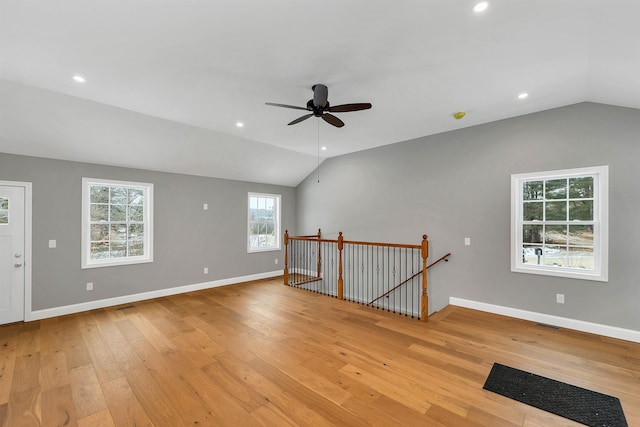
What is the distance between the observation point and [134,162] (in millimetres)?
4922

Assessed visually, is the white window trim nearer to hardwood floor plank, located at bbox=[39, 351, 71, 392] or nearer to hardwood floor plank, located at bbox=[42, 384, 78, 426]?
hardwood floor plank, located at bbox=[39, 351, 71, 392]

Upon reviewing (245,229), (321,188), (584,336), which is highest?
(321,188)

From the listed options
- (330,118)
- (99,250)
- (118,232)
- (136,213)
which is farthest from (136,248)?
(330,118)

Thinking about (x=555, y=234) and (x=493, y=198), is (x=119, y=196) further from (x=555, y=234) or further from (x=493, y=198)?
(x=555, y=234)

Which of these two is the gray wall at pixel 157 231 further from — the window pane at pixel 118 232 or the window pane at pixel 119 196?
the window pane at pixel 118 232

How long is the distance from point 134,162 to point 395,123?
464 cm

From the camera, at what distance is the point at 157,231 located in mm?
5340

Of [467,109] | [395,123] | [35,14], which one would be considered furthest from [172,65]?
[467,109]

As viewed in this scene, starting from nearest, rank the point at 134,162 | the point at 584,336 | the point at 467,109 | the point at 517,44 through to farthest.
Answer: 1. the point at 517,44
2. the point at 584,336
3. the point at 467,109
4. the point at 134,162

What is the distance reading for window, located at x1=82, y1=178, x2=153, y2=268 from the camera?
15.4 feet

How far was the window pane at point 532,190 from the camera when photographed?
157 inches

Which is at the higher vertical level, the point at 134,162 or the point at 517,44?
the point at 517,44

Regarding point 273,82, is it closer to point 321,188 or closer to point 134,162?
point 134,162

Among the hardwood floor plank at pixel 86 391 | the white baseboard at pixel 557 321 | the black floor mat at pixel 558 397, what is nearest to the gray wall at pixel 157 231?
the hardwood floor plank at pixel 86 391
